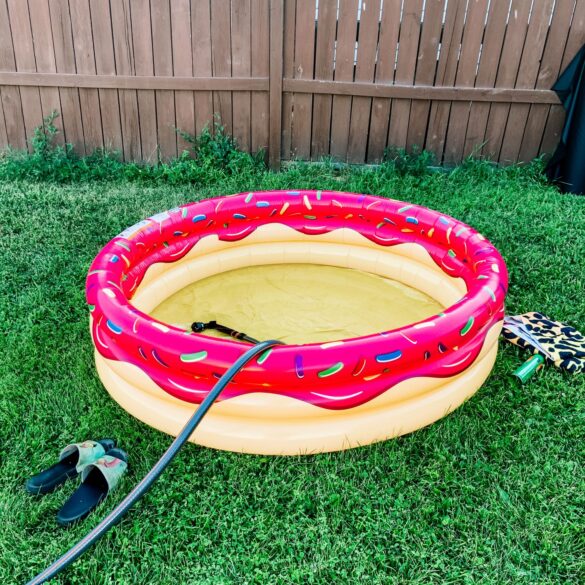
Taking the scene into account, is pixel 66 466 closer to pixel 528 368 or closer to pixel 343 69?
pixel 528 368

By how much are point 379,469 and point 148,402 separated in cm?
93

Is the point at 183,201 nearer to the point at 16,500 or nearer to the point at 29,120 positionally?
the point at 29,120

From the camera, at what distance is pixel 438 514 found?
1.88 m

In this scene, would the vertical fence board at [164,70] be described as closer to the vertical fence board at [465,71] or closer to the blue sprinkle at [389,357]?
the vertical fence board at [465,71]

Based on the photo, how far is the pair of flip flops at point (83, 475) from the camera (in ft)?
6.05

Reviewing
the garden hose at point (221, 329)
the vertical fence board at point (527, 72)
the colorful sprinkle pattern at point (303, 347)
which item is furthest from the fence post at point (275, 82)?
the garden hose at point (221, 329)

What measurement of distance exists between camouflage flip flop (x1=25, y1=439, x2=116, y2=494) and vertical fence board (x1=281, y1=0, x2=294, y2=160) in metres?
3.51

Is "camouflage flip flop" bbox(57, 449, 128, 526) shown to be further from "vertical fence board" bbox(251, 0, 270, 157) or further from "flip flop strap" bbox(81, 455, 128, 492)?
"vertical fence board" bbox(251, 0, 270, 157)

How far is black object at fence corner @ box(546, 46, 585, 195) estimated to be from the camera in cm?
450

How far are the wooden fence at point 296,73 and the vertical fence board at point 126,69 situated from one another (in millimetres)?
11

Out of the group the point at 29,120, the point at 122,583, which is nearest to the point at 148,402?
the point at 122,583

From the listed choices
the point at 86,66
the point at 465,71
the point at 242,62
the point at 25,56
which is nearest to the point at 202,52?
the point at 242,62

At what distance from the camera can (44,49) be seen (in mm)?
4656

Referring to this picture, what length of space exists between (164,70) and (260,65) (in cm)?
82
